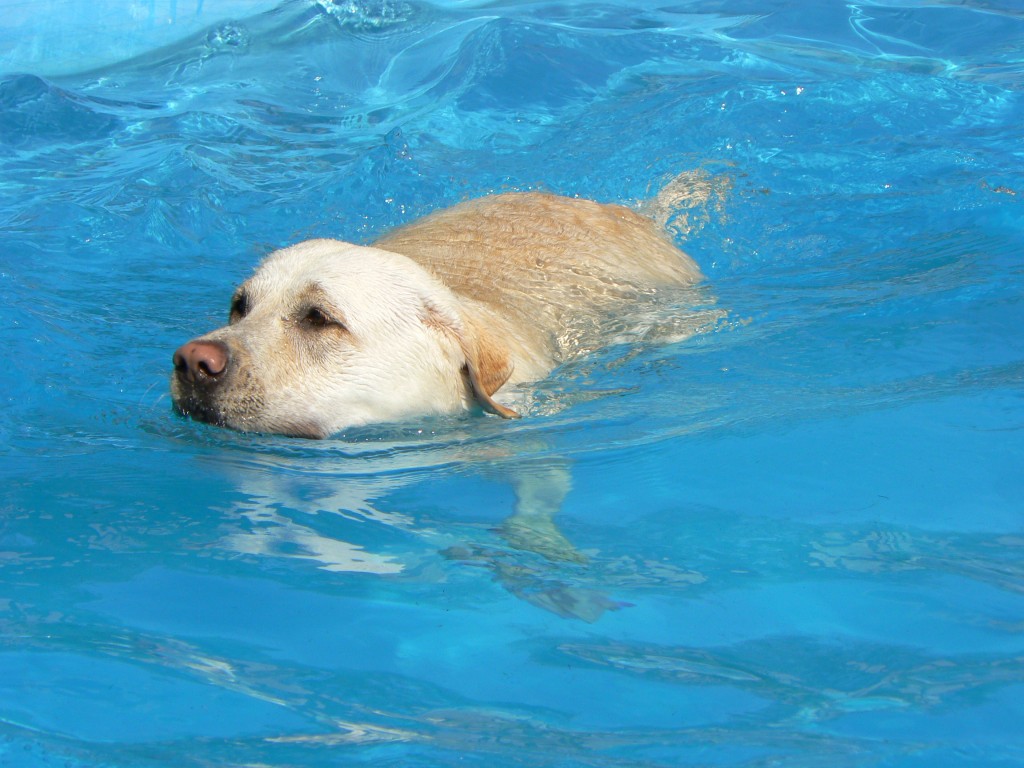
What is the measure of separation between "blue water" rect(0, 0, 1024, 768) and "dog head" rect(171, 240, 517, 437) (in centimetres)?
13

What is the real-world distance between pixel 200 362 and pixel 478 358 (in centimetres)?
110

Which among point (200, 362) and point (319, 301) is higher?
point (319, 301)

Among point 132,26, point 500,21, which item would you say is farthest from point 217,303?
point 132,26

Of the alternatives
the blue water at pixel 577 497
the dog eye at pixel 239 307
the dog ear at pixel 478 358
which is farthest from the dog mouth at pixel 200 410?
the dog ear at pixel 478 358

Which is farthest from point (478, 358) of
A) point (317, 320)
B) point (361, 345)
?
point (317, 320)

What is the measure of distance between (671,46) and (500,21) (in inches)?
65.4

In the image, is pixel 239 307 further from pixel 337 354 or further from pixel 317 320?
pixel 337 354

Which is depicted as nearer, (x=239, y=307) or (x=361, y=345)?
(x=361, y=345)

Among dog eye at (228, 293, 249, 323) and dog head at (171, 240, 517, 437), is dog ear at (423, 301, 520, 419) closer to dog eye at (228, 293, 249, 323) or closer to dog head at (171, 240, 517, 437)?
dog head at (171, 240, 517, 437)

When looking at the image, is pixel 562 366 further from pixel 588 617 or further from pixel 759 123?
pixel 759 123

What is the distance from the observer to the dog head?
436 cm

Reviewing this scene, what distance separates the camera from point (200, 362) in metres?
4.27

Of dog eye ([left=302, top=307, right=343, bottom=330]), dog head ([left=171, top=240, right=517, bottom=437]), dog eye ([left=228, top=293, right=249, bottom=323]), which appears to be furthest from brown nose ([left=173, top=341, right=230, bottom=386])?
dog eye ([left=228, top=293, right=249, bottom=323])

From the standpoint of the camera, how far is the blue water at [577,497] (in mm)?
2855
